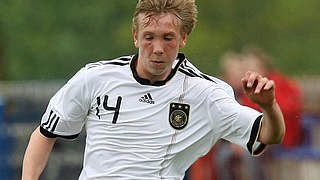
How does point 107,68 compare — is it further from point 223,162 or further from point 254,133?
point 223,162

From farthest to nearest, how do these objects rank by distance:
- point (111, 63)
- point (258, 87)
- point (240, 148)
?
point (240, 148) → point (111, 63) → point (258, 87)

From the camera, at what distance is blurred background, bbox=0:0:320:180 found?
11.2 m

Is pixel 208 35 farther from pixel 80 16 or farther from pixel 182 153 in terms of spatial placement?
pixel 182 153

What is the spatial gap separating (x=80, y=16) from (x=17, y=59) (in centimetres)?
126

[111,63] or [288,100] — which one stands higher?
[111,63]

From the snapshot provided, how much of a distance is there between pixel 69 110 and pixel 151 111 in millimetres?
469

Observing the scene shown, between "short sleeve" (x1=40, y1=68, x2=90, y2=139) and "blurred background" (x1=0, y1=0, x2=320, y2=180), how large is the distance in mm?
4807

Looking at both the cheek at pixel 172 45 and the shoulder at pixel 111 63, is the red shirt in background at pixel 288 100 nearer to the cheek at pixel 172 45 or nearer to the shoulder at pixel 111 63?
the shoulder at pixel 111 63

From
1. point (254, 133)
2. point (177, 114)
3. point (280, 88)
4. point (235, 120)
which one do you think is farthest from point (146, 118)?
point (280, 88)

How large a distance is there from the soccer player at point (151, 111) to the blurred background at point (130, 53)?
15.5 ft

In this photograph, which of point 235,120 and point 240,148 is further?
point 240,148

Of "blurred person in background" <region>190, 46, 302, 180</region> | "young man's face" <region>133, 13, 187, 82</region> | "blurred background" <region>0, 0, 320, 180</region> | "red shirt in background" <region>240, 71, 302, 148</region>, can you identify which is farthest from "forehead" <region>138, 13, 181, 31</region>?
"blurred background" <region>0, 0, 320, 180</region>

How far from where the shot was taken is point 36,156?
5.91 meters

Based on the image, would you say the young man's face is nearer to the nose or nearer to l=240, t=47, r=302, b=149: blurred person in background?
the nose
